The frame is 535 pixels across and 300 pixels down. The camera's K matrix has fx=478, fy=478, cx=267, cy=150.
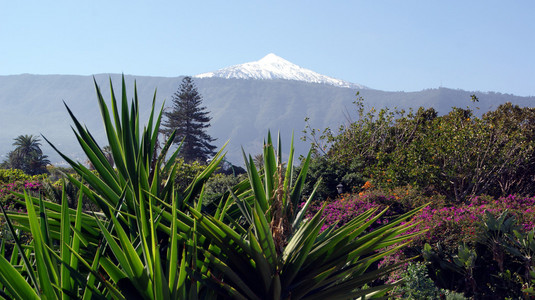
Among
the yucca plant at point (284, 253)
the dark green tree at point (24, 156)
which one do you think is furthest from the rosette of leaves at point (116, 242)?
the dark green tree at point (24, 156)

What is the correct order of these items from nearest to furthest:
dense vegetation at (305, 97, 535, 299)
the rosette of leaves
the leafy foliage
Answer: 1. the rosette of leaves
2. dense vegetation at (305, 97, 535, 299)
3. the leafy foliage

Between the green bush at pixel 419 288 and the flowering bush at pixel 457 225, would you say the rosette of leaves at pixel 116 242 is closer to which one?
the green bush at pixel 419 288

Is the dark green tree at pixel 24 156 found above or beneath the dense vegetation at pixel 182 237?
beneath

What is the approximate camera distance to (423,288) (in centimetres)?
672

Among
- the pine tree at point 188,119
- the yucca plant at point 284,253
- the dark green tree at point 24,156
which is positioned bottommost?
the dark green tree at point 24,156

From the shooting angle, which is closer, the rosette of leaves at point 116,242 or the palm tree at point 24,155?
the rosette of leaves at point 116,242

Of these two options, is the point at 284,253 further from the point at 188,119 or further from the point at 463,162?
the point at 188,119

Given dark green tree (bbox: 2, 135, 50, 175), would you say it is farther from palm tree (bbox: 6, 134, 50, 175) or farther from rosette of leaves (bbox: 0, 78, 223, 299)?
rosette of leaves (bbox: 0, 78, 223, 299)

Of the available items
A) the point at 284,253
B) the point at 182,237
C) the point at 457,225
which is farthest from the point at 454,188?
the point at 182,237

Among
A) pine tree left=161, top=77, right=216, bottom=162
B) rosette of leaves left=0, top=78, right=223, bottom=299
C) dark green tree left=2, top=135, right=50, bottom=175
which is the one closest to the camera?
rosette of leaves left=0, top=78, right=223, bottom=299

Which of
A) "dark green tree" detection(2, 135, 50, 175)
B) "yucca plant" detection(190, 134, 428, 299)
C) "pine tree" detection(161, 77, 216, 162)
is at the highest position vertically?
"yucca plant" detection(190, 134, 428, 299)

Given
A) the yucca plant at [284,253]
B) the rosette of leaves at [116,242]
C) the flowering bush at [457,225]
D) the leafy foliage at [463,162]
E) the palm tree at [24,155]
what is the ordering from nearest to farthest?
the rosette of leaves at [116,242]
the yucca plant at [284,253]
the flowering bush at [457,225]
the leafy foliage at [463,162]
the palm tree at [24,155]

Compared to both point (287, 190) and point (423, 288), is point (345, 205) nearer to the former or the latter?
point (423, 288)

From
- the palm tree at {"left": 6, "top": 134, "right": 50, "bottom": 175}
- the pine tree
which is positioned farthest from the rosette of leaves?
the pine tree
